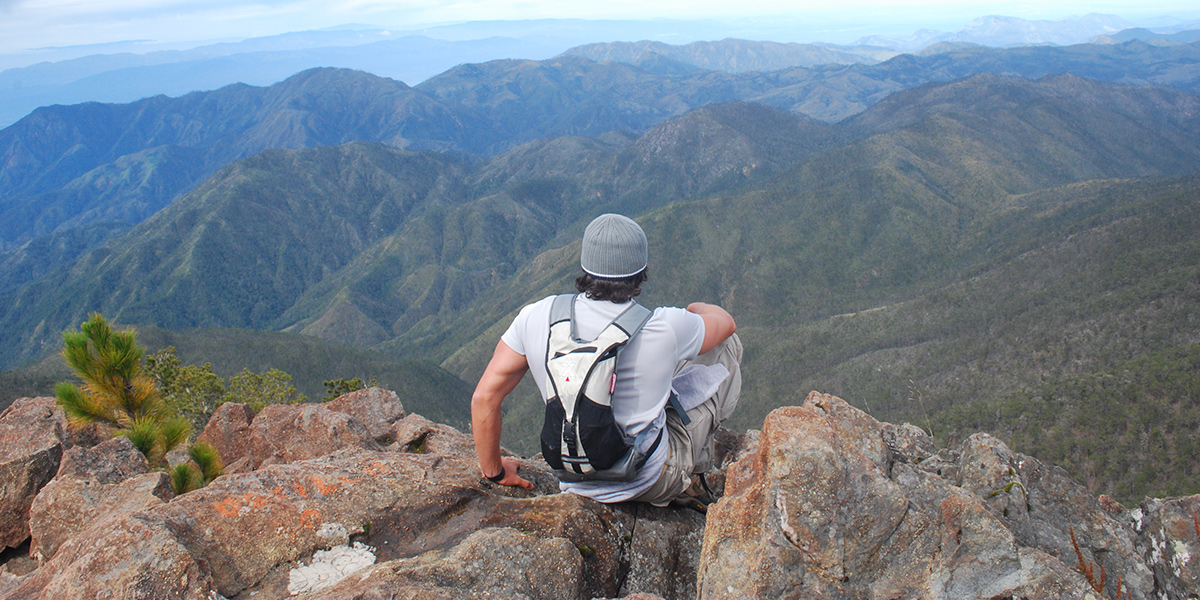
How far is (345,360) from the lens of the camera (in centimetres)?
12456

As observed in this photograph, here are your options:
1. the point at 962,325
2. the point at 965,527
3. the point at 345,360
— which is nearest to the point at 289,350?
the point at 345,360

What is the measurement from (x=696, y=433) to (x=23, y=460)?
11.2 metres

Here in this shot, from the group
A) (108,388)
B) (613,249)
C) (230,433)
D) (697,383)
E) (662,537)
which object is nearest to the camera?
(613,249)

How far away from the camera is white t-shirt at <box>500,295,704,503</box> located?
19.9 feet

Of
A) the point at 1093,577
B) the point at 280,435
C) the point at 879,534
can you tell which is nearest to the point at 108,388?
the point at 280,435

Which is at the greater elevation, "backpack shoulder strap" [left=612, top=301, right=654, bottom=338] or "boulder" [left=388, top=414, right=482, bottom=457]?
"backpack shoulder strap" [left=612, top=301, right=654, bottom=338]

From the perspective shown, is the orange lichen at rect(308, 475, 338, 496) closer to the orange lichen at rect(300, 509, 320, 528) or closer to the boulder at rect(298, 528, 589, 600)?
the orange lichen at rect(300, 509, 320, 528)

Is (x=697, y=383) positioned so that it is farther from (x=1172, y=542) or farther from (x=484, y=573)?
(x=1172, y=542)

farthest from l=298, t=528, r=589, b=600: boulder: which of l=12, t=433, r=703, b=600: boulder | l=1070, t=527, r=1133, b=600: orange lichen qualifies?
l=1070, t=527, r=1133, b=600: orange lichen

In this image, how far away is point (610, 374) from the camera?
5.82 meters

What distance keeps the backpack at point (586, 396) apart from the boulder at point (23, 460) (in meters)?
9.30

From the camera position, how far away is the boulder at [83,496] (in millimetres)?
8930

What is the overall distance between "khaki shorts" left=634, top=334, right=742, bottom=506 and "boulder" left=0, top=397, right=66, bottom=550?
391 inches

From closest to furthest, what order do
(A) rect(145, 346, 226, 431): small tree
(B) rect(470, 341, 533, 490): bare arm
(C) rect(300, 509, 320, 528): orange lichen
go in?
(B) rect(470, 341, 533, 490): bare arm < (C) rect(300, 509, 320, 528): orange lichen < (A) rect(145, 346, 226, 431): small tree
